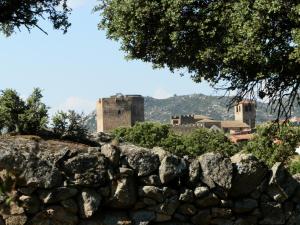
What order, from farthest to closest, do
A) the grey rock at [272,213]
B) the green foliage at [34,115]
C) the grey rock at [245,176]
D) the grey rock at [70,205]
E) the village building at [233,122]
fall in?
the village building at [233,122] → the green foliage at [34,115] → the grey rock at [272,213] → the grey rock at [245,176] → the grey rock at [70,205]

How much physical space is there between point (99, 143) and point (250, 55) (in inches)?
155

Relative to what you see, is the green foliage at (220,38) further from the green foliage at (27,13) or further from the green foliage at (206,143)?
the green foliage at (206,143)

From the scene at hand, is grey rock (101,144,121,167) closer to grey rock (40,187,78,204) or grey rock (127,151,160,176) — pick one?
grey rock (127,151,160,176)

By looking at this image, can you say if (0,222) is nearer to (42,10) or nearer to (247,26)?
(247,26)

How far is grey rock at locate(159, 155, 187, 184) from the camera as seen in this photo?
9.36m

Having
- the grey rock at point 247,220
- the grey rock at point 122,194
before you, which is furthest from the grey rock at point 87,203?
the grey rock at point 247,220

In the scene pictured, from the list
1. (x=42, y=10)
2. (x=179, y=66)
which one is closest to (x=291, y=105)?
(x=179, y=66)

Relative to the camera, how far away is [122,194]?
30.1ft

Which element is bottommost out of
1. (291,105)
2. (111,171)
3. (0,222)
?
(0,222)

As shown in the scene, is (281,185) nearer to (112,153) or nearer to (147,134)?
(112,153)

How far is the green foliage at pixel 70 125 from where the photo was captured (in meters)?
12.0

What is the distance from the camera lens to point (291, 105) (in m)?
15.7

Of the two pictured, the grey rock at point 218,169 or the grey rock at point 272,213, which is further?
the grey rock at point 272,213

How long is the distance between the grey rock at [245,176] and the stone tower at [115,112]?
4499 inches
